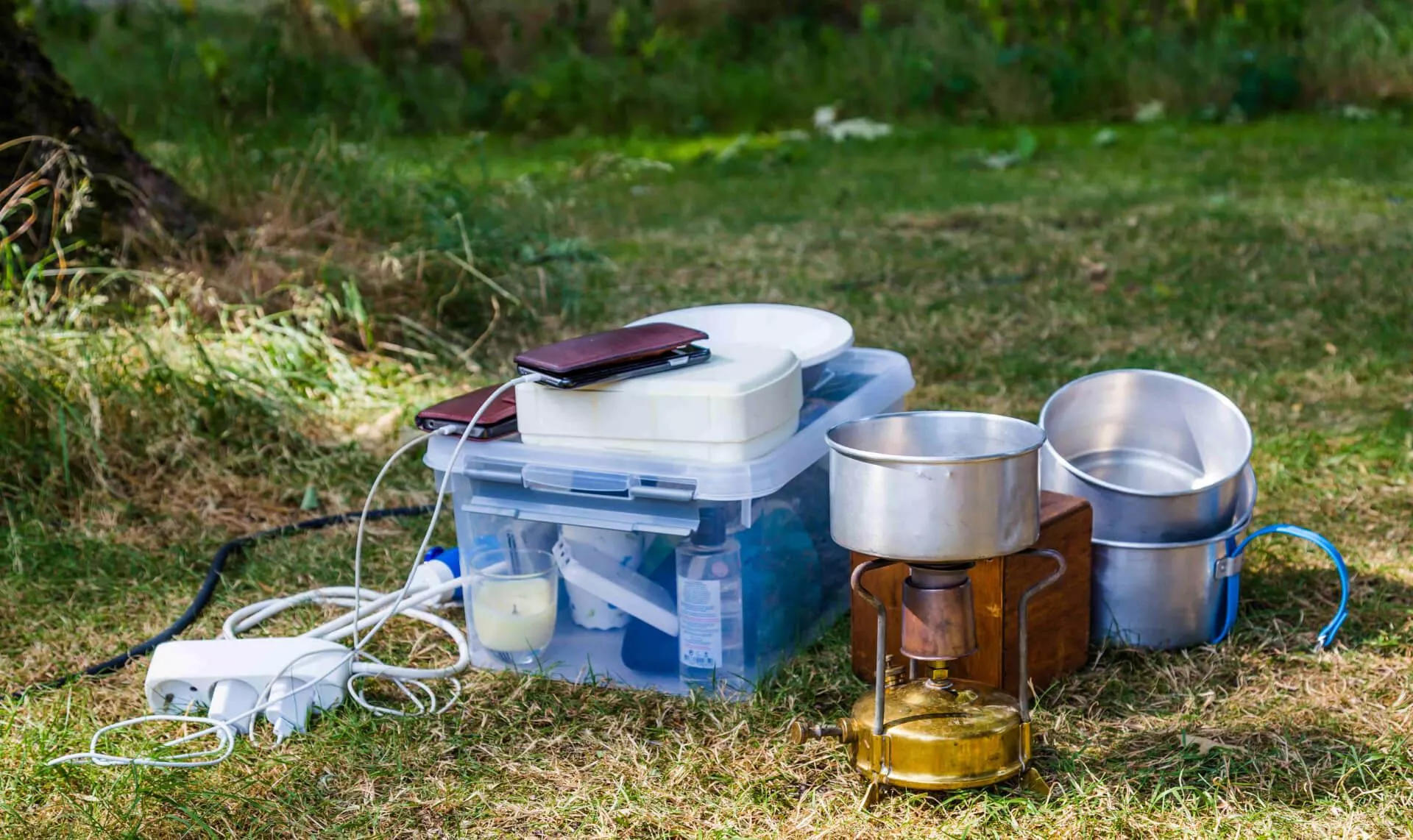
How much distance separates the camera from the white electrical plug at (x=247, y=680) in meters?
2.04

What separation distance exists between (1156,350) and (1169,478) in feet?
4.85

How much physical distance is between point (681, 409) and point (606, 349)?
0.46 ft

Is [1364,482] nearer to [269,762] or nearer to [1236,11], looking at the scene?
[269,762]

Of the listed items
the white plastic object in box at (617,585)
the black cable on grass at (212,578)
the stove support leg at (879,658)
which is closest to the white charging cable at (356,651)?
the black cable on grass at (212,578)

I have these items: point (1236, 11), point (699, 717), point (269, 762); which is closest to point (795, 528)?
point (699, 717)

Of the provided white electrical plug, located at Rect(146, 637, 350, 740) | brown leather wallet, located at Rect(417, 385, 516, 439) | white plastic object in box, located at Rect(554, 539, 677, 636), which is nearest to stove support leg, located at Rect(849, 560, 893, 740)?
white plastic object in box, located at Rect(554, 539, 677, 636)

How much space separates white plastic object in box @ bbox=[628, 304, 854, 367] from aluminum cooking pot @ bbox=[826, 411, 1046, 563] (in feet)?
1.86

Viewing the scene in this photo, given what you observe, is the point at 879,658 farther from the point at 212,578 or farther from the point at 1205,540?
the point at 212,578

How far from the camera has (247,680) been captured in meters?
2.07

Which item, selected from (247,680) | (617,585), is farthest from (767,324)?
(247,680)

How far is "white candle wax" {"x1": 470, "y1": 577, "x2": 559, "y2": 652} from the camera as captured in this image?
7.08 ft

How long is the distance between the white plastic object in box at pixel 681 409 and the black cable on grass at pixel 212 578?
30.6 inches

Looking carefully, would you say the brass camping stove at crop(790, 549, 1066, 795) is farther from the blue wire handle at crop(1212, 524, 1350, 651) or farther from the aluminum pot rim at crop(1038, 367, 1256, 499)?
the blue wire handle at crop(1212, 524, 1350, 651)

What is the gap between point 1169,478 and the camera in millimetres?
2451
